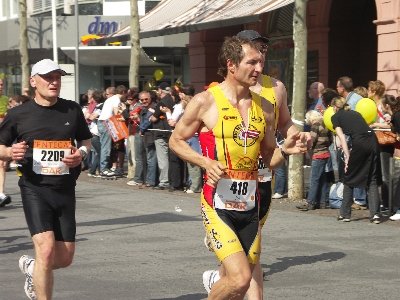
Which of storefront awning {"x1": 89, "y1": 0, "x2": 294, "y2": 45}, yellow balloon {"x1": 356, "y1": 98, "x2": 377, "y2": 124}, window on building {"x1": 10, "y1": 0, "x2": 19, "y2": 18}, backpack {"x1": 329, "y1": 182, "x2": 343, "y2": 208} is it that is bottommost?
backpack {"x1": 329, "y1": 182, "x2": 343, "y2": 208}

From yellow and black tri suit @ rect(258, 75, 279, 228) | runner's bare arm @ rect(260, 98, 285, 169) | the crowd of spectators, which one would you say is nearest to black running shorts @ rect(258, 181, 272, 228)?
yellow and black tri suit @ rect(258, 75, 279, 228)

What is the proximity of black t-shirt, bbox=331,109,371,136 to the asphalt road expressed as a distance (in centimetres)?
119

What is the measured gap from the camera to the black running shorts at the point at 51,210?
700 centimetres

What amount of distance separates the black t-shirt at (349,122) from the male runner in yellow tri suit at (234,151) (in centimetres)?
638

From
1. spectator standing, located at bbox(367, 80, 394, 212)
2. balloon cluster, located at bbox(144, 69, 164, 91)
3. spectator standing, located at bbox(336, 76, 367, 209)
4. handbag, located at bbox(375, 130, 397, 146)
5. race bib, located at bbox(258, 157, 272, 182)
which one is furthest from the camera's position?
balloon cluster, located at bbox(144, 69, 164, 91)

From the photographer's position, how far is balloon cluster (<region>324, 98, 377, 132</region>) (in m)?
13.1

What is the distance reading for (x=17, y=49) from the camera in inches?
1527

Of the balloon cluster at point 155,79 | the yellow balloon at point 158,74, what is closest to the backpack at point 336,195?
the balloon cluster at point 155,79

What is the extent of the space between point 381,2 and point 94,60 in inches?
704

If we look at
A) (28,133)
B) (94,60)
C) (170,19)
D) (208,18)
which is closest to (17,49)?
(94,60)

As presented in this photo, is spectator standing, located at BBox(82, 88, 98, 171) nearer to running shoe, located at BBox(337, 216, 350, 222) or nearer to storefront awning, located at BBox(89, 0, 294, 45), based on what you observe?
storefront awning, located at BBox(89, 0, 294, 45)

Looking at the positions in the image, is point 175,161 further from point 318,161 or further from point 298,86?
point 318,161

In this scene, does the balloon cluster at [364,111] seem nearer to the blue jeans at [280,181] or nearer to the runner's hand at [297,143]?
the blue jeans at [280,181]

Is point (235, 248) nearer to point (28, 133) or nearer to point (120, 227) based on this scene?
point (28, 133)
